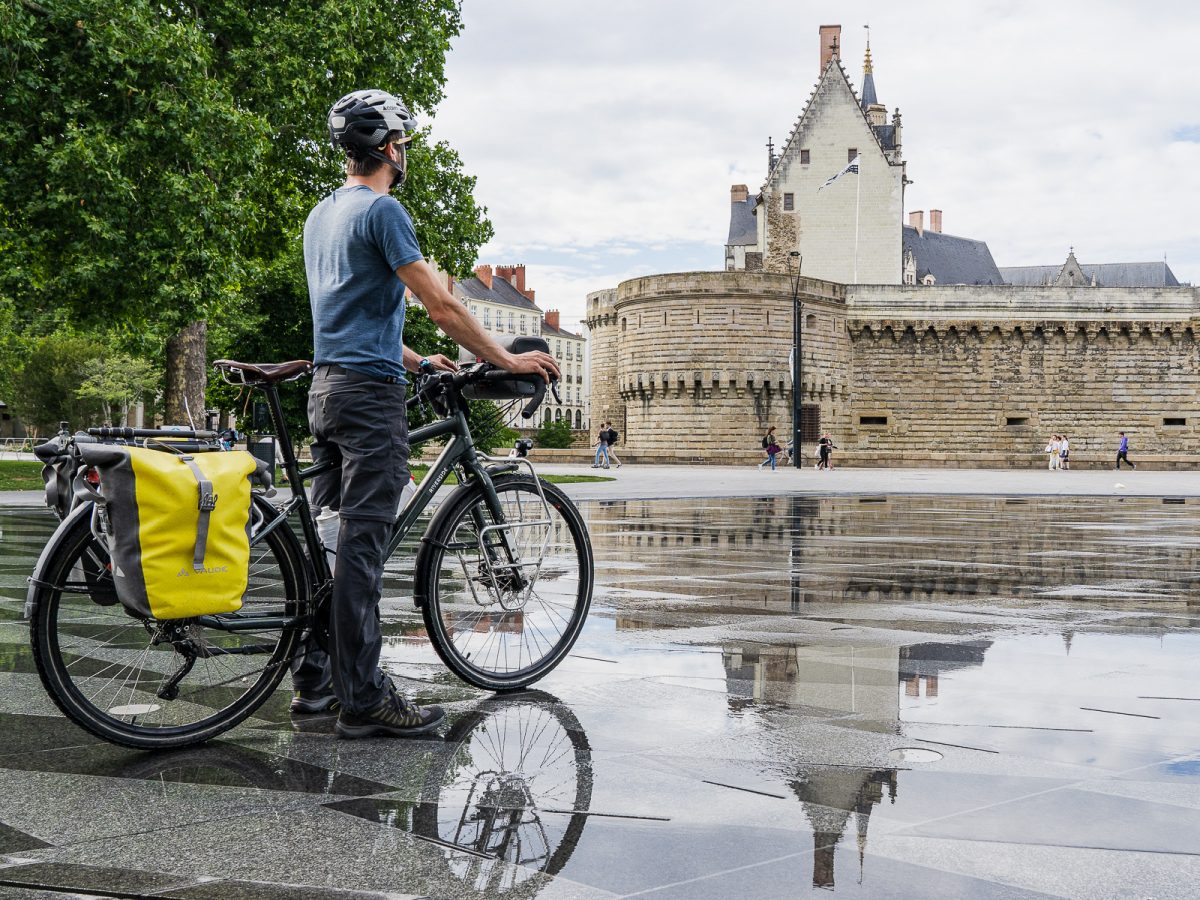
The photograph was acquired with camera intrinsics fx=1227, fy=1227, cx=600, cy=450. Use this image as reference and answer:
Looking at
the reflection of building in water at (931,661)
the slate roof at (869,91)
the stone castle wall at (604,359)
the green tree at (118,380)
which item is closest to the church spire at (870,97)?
the slate roof at (869,91)

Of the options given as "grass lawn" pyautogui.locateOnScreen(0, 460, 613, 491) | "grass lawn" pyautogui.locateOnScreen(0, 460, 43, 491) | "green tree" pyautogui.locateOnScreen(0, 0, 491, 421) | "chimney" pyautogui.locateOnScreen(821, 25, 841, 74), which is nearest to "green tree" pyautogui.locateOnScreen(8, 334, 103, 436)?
"grass lawn" pyautogui.locateOnScreen(0, 460, 613, 491)

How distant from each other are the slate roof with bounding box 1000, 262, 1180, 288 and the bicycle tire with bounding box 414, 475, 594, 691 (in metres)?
80.2

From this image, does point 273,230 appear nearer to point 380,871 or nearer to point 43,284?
point 43,284

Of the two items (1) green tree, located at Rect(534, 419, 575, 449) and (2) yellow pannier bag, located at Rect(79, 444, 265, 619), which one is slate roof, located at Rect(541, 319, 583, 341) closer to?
(1) green tree, located at Rect(534, 419, 575, 449)

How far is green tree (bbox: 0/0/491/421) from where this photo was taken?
16938 millimetres

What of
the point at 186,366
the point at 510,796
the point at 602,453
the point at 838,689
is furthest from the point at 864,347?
the point at 510,796

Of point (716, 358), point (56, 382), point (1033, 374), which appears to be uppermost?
point (1033, 374)

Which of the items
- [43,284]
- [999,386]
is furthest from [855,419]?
[43,284]

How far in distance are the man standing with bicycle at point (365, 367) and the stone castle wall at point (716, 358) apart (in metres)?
45.3

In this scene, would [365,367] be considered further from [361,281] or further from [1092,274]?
[1092,274]

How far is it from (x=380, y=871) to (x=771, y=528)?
10.6m

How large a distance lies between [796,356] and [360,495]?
40.3m

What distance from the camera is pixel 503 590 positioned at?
14.1ft

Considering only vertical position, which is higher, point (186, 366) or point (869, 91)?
point (869, 91)
